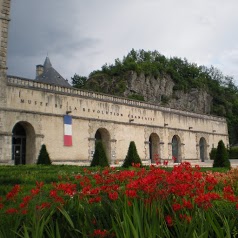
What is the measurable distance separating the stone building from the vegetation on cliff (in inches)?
484

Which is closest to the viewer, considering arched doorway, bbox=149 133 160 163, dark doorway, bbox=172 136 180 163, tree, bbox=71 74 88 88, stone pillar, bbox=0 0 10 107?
stone pillar, bbox=0 0 10 107

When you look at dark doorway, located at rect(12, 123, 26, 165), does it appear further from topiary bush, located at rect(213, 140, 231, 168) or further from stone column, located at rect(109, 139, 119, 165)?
topiary bush, located at rect(213, 140, 231, 168)

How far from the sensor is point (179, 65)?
180 feet

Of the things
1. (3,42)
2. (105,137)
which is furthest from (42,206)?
(105,137)

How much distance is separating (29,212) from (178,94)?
46.9 m

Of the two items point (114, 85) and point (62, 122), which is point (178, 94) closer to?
point (114, 85)

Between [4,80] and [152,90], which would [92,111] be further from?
[152,90]

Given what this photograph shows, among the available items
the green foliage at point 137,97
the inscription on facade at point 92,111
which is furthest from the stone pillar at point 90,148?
the green foliage at point 137,97

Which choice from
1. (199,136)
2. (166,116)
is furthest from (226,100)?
(166,116)

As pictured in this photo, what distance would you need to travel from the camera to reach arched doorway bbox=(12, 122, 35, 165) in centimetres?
2052

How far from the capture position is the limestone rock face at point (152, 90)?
Result: 41.8 m

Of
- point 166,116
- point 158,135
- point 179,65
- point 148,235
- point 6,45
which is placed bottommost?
point 148,235

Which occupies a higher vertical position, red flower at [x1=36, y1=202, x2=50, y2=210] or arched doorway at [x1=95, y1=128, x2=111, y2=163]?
arched doorway at [x1=95, y1=128, x2=111, y2=163]

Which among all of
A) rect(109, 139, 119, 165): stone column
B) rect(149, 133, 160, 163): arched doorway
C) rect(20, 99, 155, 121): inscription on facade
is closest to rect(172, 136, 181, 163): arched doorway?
rect(149, 133, 160, 163): arched doorway
